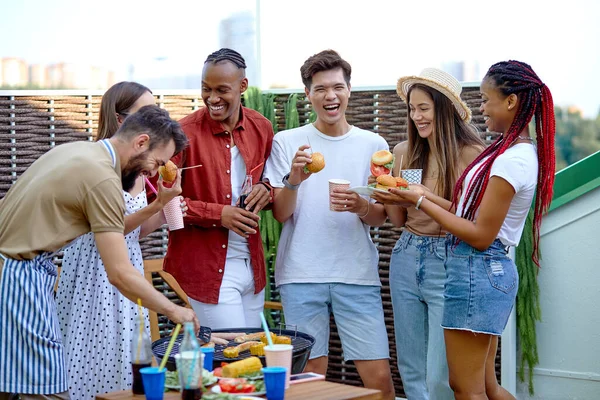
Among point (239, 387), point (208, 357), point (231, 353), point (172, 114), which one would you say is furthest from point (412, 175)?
point (172, 114)

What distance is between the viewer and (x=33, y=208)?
2.87 meters

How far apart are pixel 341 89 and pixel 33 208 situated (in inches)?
68.4

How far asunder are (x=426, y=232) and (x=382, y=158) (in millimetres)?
406

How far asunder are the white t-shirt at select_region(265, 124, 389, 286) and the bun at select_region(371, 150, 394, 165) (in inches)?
10.6

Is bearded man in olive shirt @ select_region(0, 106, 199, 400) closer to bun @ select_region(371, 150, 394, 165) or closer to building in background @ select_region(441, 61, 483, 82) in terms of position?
bun @ select_region(371, 150, 394, 165)

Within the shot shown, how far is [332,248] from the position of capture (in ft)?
13.1

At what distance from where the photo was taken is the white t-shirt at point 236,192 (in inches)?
157

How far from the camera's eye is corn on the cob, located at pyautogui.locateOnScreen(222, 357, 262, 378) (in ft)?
9.28

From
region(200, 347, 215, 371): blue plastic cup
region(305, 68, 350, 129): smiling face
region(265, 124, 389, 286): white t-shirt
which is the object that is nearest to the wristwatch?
region(265, 124, 389, 286): white t-shirt

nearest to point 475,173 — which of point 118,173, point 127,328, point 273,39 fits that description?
point 118,173

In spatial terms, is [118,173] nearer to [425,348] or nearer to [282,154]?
[282,154]

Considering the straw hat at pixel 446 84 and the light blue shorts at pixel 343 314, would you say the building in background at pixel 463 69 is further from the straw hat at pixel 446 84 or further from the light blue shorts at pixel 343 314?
the light blue shorts at pixel 343 314

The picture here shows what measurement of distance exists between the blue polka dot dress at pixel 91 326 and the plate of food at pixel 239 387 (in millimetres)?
977

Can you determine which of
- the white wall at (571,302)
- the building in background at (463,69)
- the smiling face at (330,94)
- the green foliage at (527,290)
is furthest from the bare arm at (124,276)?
the building in background at (463,69)
